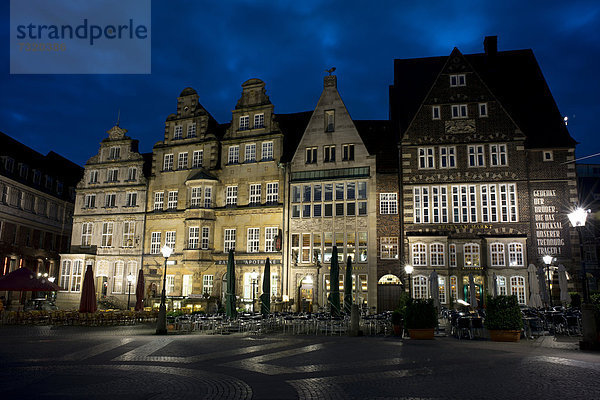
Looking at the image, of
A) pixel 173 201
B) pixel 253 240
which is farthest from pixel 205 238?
pixel 173 201

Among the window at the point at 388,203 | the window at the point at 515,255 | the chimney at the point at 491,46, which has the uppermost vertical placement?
the chimney at the point at 491,46

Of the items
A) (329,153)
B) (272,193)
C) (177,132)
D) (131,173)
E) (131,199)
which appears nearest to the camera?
(329,153)

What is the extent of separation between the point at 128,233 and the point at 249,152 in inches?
530

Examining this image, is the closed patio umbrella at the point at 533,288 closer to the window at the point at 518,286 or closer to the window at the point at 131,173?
the window at the point at 518,286

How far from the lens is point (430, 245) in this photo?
32.6 m

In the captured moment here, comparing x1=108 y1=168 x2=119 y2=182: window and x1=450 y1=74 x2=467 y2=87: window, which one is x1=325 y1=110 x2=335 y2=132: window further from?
x1=108 y1=168 x2=119 y2=182: window

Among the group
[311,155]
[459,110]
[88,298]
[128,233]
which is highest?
[459,110]

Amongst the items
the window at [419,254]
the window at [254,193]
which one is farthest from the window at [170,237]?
the window at [419,254]

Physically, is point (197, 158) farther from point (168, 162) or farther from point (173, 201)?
point (173, 201)

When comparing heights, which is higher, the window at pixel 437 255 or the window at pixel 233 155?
the window at pixel 233 155

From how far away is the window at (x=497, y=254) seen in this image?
104ft

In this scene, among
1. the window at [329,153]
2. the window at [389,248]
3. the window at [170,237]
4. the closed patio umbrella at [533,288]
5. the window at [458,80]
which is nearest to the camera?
the closed patio umbrella at [533,288]

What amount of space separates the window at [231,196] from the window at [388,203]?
12.3m

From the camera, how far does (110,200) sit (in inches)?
1719
